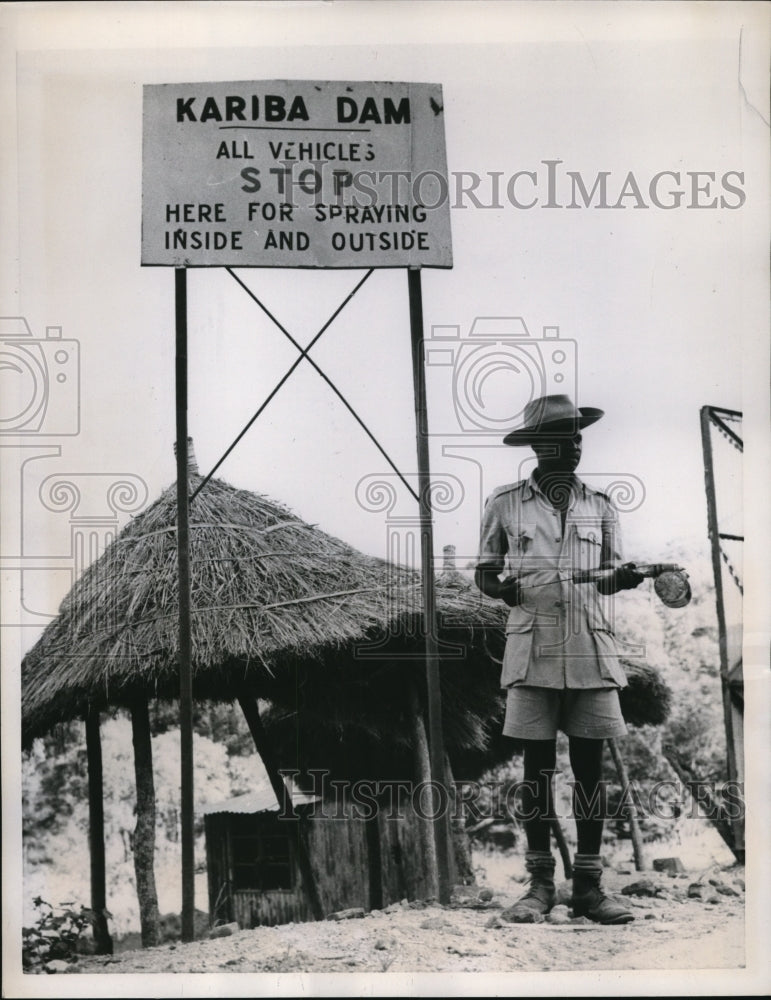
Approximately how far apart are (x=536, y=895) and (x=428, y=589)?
1.47 metres

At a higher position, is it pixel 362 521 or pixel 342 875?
pixel 362 521

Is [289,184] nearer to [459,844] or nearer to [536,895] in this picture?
[459,844]

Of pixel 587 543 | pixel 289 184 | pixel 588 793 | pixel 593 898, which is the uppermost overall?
pixel 289 184

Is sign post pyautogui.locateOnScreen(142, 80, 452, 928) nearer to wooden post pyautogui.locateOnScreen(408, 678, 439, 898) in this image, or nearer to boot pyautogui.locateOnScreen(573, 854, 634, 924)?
wooden post pyautogui.locateOnScreen(408, 678, 439, 898)

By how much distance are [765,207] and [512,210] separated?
1199mm

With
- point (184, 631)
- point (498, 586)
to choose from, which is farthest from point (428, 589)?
point (184, 631)

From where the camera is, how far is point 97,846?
4910 millimetres

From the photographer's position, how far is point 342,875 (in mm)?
4855

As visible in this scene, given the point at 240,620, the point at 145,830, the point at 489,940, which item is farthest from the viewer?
the point at 240,620

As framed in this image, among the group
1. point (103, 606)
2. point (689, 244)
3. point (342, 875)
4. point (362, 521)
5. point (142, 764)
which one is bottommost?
point (342, 875)

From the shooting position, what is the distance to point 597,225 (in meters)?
5.05

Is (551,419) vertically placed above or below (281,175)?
below

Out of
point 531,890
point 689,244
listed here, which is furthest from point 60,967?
point 689,244

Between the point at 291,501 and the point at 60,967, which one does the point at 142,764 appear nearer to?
the point at 60,967
